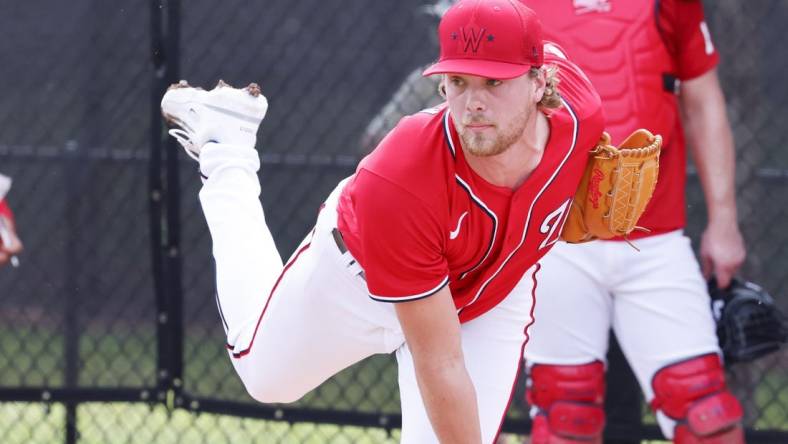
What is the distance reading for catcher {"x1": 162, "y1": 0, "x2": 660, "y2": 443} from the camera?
279 centimetres

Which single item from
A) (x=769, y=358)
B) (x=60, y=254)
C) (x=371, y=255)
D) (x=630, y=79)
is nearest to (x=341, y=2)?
(x=630, y=79)

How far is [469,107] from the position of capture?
2.75 meters

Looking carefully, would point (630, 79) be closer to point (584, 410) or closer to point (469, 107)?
point (584, 410)

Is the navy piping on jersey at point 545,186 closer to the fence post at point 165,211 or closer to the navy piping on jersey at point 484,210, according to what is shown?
the navy piping on jersey at point 484,210

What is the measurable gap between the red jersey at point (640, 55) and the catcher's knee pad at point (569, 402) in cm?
45

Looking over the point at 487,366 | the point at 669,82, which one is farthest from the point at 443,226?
the point at 669,82

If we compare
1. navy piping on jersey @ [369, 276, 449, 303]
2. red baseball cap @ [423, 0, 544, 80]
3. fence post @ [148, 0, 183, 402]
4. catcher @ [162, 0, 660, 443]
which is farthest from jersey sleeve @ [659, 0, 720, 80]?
fence post @ [148, 0, 183, 402]

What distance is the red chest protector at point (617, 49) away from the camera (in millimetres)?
3838

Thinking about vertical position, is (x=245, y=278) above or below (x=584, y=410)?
above

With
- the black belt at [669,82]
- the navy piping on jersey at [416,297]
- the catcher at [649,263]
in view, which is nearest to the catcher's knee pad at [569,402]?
the catcher at [649,263]

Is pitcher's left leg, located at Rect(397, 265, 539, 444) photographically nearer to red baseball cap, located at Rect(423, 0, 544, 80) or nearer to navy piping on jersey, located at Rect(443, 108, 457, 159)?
navy piping on jersey, located at Rect(443, 108, 457, 159)

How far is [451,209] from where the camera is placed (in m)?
2.89

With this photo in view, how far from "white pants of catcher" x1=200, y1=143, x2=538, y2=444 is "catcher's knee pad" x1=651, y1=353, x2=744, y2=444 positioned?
69 cm

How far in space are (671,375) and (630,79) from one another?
880 millimetres
